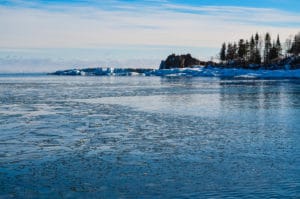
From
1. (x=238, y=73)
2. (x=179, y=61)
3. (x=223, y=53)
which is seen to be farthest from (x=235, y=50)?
(x=179, y=61)

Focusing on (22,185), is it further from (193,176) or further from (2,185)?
(193,176)

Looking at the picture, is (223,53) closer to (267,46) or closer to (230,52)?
(230,52)

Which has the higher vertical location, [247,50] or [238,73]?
[247,50]

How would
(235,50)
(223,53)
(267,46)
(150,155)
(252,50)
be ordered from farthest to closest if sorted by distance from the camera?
(223,53), (235,50), (252,50), (267,46), (150,155)

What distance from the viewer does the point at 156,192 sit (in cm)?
1152

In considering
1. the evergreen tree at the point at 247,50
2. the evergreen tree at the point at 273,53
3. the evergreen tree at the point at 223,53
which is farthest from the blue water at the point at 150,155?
the evergreen tree at the point at 223,53

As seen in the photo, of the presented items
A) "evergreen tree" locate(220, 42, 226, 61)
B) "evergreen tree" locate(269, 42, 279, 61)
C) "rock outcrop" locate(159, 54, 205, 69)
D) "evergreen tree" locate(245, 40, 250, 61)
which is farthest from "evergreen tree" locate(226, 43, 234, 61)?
"rock outcrop" locate(159, 54, 205, 69)

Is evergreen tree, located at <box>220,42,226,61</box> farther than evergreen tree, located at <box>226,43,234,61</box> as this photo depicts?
Yes

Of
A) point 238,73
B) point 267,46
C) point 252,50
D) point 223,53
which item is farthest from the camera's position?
point 223,53

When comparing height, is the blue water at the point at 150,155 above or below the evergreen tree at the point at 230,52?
below

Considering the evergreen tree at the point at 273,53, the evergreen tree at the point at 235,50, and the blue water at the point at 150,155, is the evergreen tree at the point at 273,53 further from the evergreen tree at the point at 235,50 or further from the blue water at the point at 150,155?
the blue water at the point at 150,155

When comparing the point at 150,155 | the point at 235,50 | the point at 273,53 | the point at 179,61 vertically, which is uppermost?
the point at 235,50

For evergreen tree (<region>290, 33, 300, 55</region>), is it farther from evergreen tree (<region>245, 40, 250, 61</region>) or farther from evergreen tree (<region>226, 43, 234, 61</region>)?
evergreen tree (<region>226, 43, 234, 61</region>)

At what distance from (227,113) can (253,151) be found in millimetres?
12324
